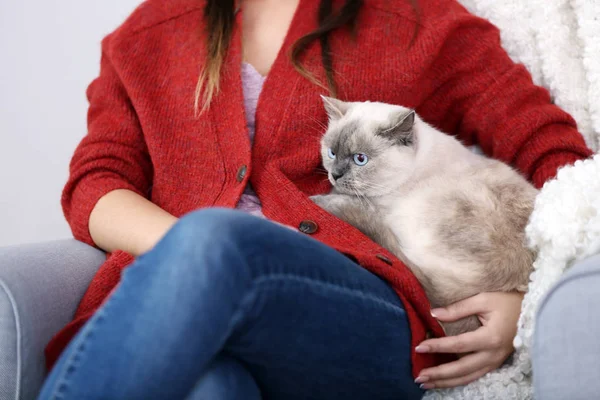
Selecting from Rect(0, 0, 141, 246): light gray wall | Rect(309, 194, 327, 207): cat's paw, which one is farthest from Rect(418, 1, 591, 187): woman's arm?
Rect(0, 0, 141, 246): light gray wall

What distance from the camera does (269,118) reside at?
1.27 metres

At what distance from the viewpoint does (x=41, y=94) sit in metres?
1.97

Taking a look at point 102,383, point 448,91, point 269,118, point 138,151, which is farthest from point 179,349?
point 448,91

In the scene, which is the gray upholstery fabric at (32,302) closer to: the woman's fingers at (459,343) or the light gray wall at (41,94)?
the woman's fingers at (459,343)

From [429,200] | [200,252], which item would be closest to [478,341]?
[429,200]

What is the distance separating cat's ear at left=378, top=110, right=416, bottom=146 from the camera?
115 centimetres

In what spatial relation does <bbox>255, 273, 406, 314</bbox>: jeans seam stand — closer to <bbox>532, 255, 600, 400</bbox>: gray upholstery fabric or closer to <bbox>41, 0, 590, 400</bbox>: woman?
<bbox>41, 0, 590, 400</bbox>: woman

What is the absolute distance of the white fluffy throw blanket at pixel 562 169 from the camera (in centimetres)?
90

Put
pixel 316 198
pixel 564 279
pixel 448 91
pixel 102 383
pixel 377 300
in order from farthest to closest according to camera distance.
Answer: pixel 448 91, pixel 316 198, pixel 377 300, pixel 564 279, pixel 102 383

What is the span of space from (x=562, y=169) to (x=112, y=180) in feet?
3.04

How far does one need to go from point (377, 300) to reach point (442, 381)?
0.21 m

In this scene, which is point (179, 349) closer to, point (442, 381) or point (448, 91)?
point (442, 381)

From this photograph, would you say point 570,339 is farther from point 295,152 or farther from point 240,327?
point 295,152

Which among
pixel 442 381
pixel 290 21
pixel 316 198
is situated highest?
pixel 290 21
